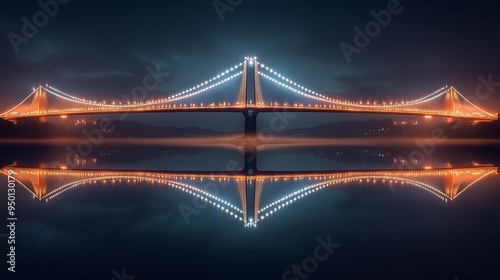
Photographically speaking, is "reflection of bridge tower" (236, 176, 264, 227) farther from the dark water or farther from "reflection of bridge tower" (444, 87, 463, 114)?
"reflection of bridge tower" (444, 87, 463, 114)

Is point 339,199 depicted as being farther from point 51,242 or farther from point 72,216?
point 51,242

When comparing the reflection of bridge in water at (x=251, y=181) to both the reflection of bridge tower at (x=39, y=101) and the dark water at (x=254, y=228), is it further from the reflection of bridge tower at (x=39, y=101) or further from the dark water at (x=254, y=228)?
the reflection of bridge tower at (x=39, y=101)

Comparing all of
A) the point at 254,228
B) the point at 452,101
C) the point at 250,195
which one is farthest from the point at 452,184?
the point at 452,101

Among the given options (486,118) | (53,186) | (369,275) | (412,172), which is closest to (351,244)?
(369,275)

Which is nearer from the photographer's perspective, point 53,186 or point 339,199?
point 339,199

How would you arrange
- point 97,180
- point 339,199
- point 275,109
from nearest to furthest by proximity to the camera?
point 339,199, point 97,180, point 275,109

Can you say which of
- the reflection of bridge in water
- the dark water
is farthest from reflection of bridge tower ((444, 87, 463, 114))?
the dark water

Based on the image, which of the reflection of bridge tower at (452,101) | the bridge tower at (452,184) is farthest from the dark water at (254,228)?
the reflection of bridge tower at (452,101)
